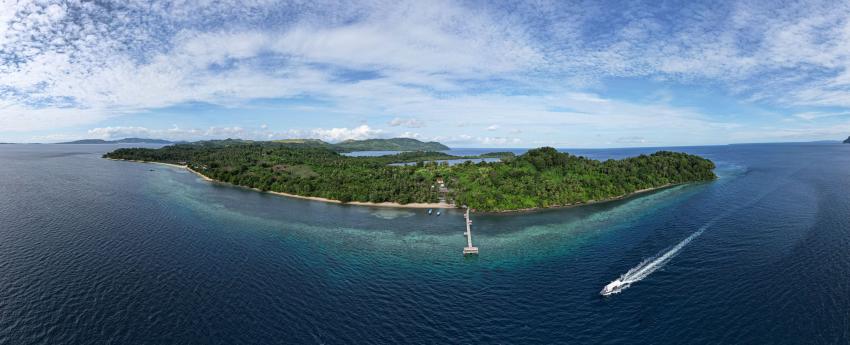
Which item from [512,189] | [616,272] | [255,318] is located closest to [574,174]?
[512,189]

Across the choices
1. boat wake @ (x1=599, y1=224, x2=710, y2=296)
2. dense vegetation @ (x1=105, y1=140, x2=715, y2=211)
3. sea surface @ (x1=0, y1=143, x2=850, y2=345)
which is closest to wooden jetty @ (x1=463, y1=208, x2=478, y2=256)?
sea surface @ (x1=0, y1=143, x2=850, y2=345)

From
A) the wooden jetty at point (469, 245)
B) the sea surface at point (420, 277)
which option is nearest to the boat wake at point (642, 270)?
the sea surface at point (420, 277)

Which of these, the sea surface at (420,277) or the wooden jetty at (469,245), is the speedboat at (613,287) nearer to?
the sea surface at (420,277)

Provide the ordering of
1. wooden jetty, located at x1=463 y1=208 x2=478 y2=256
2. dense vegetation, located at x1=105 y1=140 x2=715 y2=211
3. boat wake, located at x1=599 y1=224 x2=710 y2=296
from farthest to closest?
1. dense vegetation, located at x1=105 y1=140 x2=715 y2=211
2. wooden jetty, located at x1=463 y1=208 x2=478 y2=256
3. boat wake, located at x1=599 y1=224 x2=710 y2=296

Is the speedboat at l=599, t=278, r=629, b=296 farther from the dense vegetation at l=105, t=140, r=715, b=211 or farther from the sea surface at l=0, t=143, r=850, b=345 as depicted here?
the dense vegetation at l=105, t=140, r=715, b=211

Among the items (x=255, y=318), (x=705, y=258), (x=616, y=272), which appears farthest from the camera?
(x=705, y=258)

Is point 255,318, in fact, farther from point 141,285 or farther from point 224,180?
point 224,180

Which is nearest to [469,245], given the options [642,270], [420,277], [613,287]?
[420,277]

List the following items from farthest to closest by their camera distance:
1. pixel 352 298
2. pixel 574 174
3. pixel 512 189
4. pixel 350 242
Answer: pixel 574 174 → pixel 512 189 → pixel 350 242 → pixel 352 298

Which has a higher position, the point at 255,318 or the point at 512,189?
the point at 512,189
